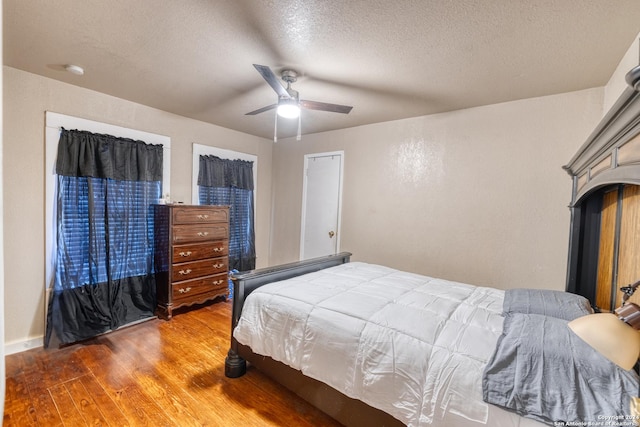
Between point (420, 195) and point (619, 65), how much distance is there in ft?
6.02

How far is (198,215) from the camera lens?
3371 mm

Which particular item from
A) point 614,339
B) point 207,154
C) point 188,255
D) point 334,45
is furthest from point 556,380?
point 207,154

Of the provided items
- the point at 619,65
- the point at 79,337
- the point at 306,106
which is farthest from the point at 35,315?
the point at 619,65

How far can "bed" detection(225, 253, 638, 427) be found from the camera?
108 cm

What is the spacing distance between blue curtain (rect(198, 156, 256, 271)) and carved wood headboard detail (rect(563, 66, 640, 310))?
3580mm

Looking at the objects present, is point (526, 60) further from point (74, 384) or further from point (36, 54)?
point (74, 384)

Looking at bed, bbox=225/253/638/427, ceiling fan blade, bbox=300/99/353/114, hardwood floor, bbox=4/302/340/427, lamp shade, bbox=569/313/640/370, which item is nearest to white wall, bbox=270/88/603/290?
bed, bbox=225/253/638/427

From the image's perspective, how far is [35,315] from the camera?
257 cm

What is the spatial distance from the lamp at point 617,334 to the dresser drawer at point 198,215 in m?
3.34

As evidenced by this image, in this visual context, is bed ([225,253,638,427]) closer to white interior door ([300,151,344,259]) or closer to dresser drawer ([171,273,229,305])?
dresser drawer ([171,273,229,305])

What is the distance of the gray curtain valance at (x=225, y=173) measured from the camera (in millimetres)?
3787

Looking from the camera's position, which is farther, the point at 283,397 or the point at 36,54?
the point at 36,54

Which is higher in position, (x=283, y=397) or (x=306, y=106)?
(x=306, y=106)

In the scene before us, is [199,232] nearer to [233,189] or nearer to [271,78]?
[233,189]
